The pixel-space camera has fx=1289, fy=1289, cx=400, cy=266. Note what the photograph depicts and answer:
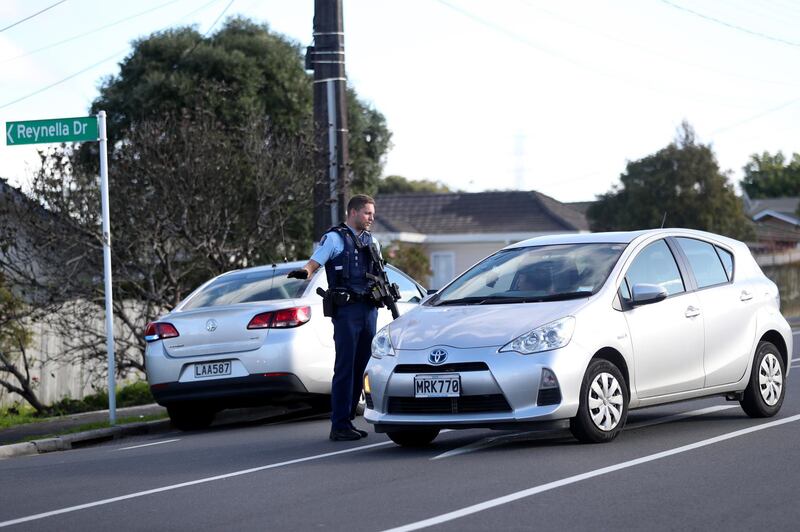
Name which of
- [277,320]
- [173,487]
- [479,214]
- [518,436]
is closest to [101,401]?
[277,320]

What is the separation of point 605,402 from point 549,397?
0.59m

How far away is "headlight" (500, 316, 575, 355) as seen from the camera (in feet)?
28.1

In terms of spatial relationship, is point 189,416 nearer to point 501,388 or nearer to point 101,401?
point 501,388

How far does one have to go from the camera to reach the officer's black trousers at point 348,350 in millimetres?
10258

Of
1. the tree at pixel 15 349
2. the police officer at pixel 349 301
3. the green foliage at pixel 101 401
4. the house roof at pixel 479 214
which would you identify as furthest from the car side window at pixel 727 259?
the house roof at pixel 479 214

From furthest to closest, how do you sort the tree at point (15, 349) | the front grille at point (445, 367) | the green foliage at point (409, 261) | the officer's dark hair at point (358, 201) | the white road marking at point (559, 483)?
1. the green foliage at point (409, 261)
2. the tree at point (15, 349)
3. the officer's dark hair at point (358, 201)
4. the front grille at point (445, 367)
5. the white road marking at point (559, 483)

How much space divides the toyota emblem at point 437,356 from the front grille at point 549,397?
703 mm

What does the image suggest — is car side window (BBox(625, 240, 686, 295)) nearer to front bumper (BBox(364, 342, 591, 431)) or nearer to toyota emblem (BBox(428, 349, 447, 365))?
front bumper (BBox(364, 342, 591, 431))

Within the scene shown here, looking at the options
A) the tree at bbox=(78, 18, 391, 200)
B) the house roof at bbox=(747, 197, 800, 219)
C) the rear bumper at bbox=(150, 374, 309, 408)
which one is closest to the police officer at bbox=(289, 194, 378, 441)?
the rear bumper at bbox=(150, 374, 309, 408)

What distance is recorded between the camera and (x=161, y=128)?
18422mm

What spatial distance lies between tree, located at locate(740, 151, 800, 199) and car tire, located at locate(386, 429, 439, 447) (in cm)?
10093

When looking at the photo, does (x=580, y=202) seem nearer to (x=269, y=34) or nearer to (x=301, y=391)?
(x=269, y=34)

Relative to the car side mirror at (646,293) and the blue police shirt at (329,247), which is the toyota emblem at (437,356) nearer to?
the car side mirror at (646,293)

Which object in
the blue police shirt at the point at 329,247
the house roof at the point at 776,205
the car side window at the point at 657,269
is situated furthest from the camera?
the house roof at the point at 776,205
